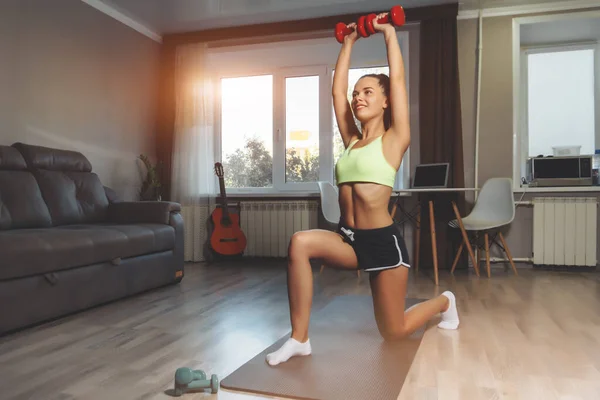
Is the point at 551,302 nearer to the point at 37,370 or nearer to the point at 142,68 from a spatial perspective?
the point at 37,370

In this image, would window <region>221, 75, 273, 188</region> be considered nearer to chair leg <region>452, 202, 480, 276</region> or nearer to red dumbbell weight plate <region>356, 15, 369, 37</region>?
chair leg <region>452, 202, 480, 276</region>

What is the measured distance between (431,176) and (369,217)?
2.62m

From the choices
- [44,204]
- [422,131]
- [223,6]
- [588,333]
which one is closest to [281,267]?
[422,131]

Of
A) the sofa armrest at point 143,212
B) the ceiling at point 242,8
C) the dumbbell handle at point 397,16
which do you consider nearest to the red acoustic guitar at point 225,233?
the sofa armrest at point 143,212

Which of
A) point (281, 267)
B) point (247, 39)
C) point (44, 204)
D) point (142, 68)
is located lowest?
point (281, 267)

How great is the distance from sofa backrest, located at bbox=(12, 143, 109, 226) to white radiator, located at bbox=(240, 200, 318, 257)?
1.65m

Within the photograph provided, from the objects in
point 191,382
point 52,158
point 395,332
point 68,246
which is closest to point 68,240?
point 68,246

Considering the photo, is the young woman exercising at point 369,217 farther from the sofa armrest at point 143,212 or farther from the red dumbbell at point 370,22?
the sofa armrest at point 143,212

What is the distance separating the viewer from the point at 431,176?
13.8 ft

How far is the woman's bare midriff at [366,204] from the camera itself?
174cm

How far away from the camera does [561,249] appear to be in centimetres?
422

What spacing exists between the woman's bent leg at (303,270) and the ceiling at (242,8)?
10.3 feet

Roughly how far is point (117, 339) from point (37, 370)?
0.43 m

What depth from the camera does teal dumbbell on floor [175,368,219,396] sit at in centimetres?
146
